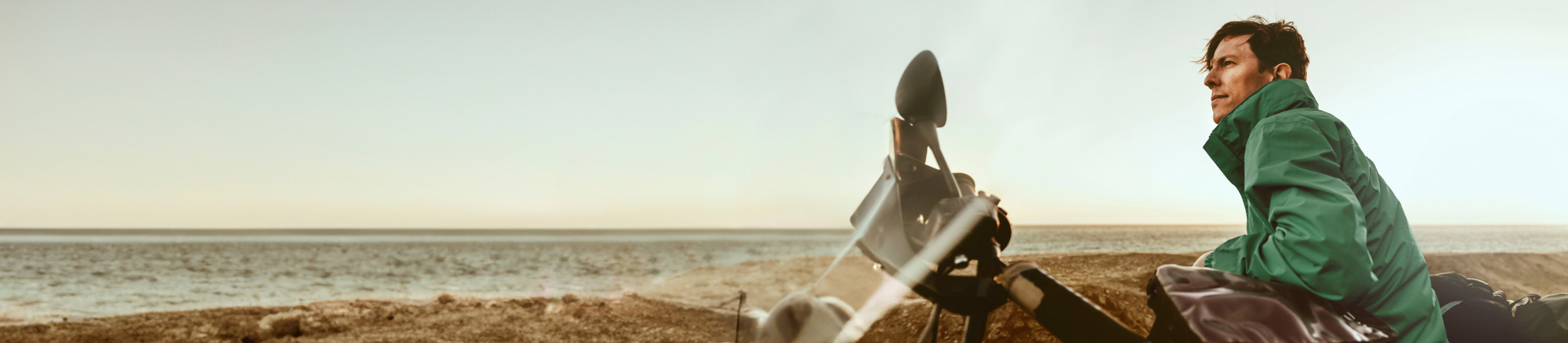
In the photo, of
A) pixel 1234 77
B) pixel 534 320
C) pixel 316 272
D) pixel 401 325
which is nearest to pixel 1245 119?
pixel 1234 77

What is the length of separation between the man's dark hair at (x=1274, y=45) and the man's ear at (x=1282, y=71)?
0.04 ft

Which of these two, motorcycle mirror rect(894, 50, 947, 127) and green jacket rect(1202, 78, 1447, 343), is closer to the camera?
green jacket rect(1202, 78, 1447, 343)

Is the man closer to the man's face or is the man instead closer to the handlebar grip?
the man's face

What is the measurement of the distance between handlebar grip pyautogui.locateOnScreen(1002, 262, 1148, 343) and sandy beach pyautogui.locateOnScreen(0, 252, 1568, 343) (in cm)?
341

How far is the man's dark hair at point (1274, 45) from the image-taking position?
1700mm

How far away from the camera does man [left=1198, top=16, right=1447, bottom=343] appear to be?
1.06 meters

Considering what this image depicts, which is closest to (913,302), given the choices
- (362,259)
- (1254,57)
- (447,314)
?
(1254,57)

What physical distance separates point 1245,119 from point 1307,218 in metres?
0.49

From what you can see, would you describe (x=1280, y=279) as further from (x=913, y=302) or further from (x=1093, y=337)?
(x=913, y=302)

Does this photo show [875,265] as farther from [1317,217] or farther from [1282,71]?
[1282,71]

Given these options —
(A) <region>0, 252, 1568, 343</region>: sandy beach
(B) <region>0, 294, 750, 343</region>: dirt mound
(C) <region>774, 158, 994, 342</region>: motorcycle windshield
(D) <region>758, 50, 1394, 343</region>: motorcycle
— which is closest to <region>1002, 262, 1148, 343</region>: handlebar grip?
(D) <region>758, 50, 1394, 343</region>: motorcycle

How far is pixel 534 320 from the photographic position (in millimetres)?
8742

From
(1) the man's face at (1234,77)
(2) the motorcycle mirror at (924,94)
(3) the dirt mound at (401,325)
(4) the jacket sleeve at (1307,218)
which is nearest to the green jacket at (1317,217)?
(4) the jacket sleeve at (1307,218)

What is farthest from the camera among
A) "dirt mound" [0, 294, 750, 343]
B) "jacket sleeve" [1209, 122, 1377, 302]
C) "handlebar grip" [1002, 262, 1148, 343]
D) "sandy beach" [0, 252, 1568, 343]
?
"dirt mound" [0, 294, 750, 343]
